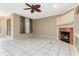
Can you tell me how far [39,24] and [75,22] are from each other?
565cm

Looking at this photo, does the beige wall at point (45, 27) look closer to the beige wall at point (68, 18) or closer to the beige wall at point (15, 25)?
the beige wall at point (68, 18)

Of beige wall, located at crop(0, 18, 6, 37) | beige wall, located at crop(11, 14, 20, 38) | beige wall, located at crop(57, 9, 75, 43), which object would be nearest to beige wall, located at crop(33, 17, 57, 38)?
beige wall, located at crop(57, 9, 75, 43)

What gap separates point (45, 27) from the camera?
8.84m

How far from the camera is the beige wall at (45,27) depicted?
805 cm

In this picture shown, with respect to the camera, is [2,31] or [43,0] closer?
[43,0]

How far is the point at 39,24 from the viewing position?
951 centimetres

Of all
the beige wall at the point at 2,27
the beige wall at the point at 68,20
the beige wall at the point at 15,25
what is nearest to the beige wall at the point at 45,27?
the beige wall at the point at 68,20

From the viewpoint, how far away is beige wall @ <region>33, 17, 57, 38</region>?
8055mm

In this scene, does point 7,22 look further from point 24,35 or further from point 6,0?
point 6,0

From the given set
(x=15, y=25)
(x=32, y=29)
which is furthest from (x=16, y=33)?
(x=32, y=29)

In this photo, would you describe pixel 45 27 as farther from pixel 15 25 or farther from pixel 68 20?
pixel 68 20

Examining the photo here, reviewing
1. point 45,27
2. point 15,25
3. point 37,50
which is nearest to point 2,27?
point 15,25

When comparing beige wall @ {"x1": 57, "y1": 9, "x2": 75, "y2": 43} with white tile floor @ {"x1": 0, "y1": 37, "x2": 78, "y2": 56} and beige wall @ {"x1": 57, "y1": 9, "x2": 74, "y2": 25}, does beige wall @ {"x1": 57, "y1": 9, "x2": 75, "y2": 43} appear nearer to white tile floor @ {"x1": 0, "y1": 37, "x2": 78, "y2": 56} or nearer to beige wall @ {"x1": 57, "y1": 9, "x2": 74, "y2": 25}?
beige wall @ {"x1": 57, "y1": 9, "x2": 74, "y2": 25}

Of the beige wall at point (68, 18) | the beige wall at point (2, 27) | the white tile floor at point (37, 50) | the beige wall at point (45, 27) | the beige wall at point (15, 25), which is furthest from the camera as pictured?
the beige wall at point (2, 27)
